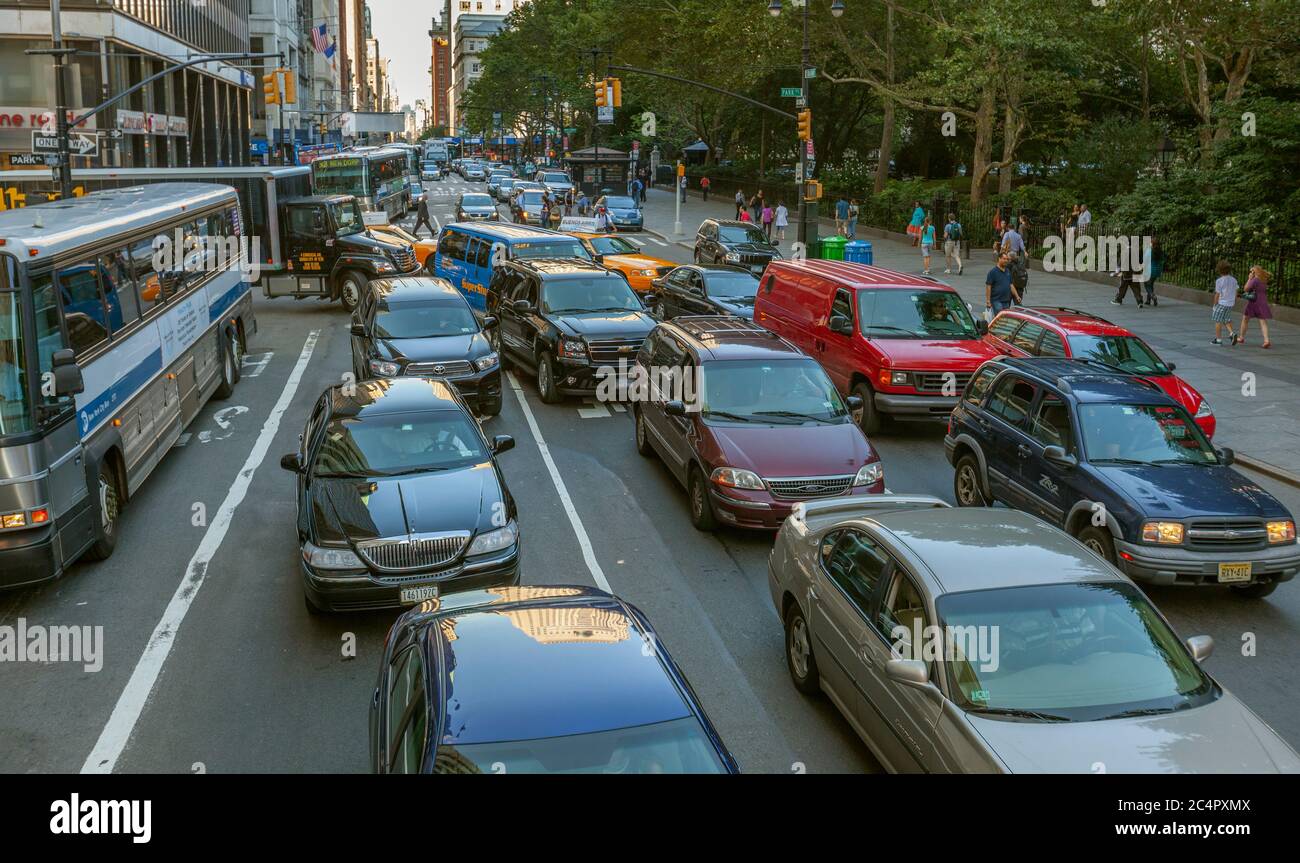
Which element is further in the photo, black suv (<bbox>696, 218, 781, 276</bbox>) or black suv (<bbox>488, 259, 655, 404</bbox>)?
black suv (<bbox>696, 218, 781, 276</bbox>)

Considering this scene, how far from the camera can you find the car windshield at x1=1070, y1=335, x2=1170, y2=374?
50.1 ft

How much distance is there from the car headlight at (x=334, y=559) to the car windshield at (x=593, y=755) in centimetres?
429

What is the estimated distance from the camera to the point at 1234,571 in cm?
999

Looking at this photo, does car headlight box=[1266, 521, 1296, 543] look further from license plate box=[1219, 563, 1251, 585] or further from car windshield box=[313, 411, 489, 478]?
car windshield box=[313, 411, 489, 478]

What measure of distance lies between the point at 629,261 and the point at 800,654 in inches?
841

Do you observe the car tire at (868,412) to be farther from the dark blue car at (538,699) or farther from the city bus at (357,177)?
the city bus at (357,177)

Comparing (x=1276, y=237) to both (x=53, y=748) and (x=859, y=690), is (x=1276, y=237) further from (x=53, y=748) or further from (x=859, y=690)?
(x=53, y=748)

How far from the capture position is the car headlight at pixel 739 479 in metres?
11.5

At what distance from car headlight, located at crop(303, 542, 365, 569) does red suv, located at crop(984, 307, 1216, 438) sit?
964cm

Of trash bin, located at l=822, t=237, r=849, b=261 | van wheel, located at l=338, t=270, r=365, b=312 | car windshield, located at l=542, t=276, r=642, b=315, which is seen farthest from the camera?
trash bin, located at l=822, t=237, r=849, b=261

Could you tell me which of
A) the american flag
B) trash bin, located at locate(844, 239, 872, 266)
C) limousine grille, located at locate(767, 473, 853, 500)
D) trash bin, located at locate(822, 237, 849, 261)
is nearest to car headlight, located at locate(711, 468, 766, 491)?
limousine grille, located at locate(767, 473, 853, 500)

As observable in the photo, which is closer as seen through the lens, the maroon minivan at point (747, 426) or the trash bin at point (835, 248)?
the maroon minivan at point (747, 426)

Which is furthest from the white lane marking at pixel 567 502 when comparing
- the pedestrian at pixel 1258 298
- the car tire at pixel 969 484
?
the pedestrian at pixel 1258 298

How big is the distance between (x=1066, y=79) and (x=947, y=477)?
27677mm
